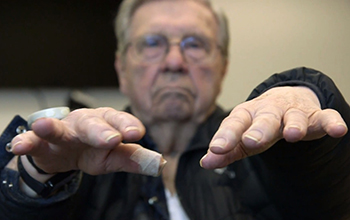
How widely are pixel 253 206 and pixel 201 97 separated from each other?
1.06 ft

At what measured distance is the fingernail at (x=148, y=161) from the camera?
0.40 m

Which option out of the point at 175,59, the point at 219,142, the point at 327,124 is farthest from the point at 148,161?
the point at 175,59

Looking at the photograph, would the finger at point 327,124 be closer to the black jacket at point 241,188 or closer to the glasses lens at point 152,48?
the black jacket at point 241,188

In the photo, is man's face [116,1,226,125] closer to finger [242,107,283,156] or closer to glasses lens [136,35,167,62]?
glasses lens [136,35,167,62]

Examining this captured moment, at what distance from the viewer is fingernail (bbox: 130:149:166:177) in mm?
398

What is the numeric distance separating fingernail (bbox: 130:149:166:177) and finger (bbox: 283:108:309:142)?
15cm

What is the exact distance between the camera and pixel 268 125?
35 cm

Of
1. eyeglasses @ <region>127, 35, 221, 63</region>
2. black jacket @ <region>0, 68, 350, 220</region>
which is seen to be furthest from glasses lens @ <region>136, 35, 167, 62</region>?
black jacket @ <region>0, 68, 350, 220</region>

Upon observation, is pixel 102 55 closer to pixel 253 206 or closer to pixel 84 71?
pixel 84 71

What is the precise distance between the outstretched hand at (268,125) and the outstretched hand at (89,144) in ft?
0.28

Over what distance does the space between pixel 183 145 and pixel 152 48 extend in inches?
11.3

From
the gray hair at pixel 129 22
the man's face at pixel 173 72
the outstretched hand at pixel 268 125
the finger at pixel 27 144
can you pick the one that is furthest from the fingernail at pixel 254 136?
the gray hair at pixel 129 22

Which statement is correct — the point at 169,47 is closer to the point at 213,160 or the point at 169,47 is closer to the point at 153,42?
the point at 153,42

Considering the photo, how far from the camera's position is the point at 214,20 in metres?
0.98
